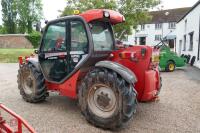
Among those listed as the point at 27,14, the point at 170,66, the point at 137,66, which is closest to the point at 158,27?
the point at 27,14

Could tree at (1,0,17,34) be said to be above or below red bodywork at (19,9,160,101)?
above

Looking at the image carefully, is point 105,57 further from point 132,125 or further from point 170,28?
point 170,28

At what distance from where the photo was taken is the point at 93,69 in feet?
16.9

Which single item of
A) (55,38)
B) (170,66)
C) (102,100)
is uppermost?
(55,38)

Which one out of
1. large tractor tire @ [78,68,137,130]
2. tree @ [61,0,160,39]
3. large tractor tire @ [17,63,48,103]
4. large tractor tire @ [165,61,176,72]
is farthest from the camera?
tree @ [61,0,160,39]

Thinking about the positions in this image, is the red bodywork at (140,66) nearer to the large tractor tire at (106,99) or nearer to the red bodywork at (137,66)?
the red bodywork at (137,66)

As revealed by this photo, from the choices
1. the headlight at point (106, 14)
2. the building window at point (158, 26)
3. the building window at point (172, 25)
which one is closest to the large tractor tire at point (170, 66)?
the headlight at point (106, 14)

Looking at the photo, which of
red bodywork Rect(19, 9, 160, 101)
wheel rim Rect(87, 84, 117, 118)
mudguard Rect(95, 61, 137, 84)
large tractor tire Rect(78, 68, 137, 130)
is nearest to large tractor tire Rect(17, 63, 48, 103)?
red bodywork Rect(19, 9, 160, 101)

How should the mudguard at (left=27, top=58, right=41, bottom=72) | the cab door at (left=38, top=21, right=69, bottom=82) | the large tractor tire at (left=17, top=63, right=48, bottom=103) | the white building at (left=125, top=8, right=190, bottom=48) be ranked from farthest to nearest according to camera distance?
the white building at (left=125, top=8, right=190, bottom=48) < the mudguard at (left=27, top=58, right=41, bottom=72) < the large tractor tire at (left=17, top=63, right=48, bottom=103) < the cab door at (left=38, top=21, right=69, bottom=82)

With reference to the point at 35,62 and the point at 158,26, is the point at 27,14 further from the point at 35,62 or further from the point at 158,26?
the point at 35,62

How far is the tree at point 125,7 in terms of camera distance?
1963cm

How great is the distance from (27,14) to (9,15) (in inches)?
174

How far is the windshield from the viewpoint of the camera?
560 cm

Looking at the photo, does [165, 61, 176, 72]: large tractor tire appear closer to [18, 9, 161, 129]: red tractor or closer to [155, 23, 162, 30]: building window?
[18, 9, 161, 129]: red tractor
